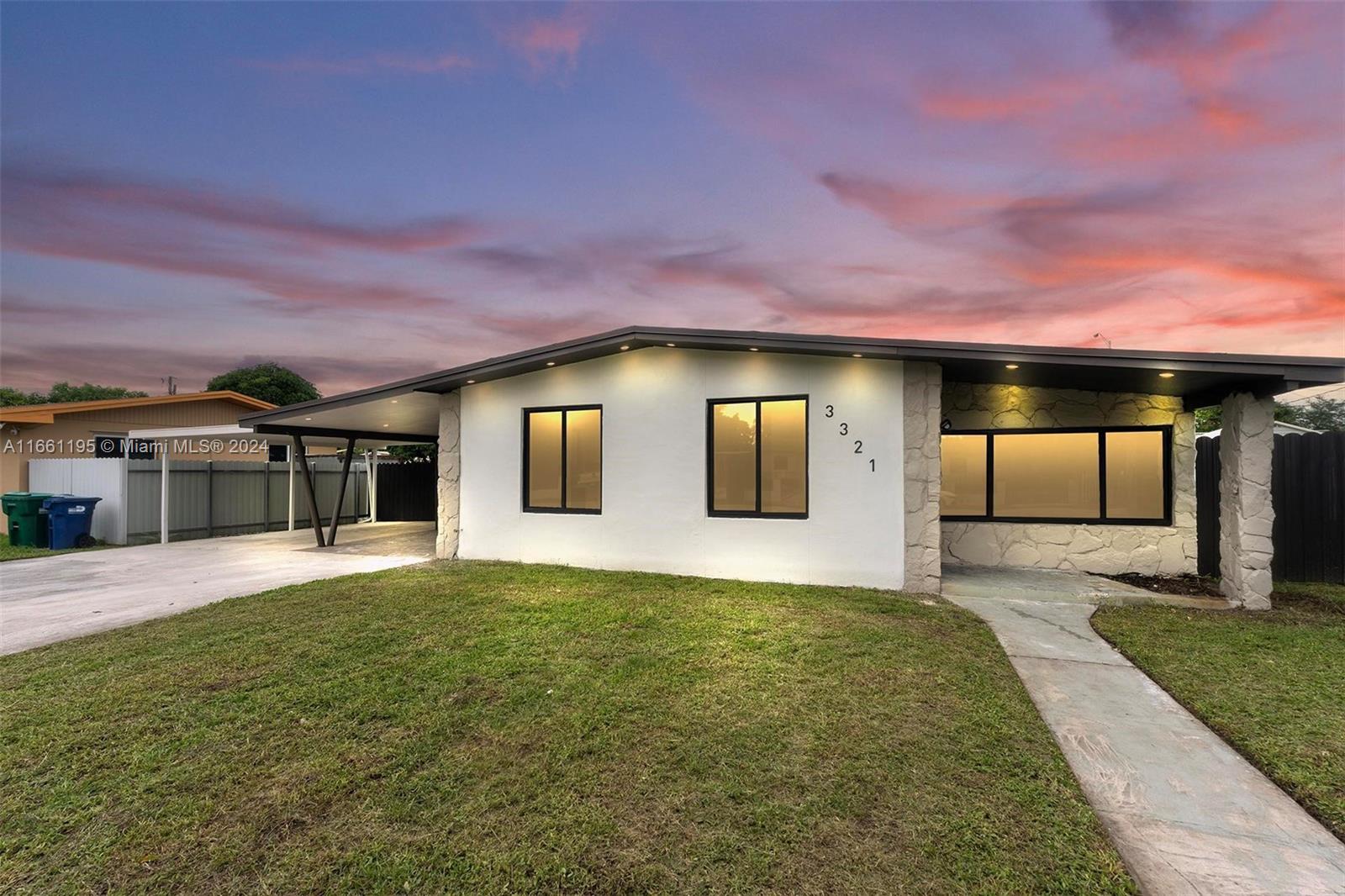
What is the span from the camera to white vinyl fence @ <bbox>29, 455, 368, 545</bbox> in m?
12.0

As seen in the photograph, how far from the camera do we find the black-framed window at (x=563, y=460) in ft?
27.9

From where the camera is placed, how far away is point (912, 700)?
12.3ft

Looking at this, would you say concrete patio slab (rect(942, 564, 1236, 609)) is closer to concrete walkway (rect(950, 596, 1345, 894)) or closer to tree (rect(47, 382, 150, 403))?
concrete walkway (rect(950, 596, 1345, 894))

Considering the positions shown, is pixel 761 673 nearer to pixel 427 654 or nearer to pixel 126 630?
pixel 427 654

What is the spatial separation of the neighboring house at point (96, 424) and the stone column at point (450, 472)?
10.5 metres

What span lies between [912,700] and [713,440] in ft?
15.1

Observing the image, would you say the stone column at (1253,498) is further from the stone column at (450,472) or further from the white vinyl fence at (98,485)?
the white vinyl fence at (98,485)

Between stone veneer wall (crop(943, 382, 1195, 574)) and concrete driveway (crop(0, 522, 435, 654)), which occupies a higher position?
stone veneer wall (crop(943, 382, 1195, 574))

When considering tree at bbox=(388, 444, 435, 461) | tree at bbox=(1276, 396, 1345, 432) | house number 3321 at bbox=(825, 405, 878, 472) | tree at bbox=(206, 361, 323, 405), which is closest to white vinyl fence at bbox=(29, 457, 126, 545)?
tree at bbox=(388, 444, 435, 461)

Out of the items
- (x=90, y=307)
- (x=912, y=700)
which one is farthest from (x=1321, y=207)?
(x=90, y=307)

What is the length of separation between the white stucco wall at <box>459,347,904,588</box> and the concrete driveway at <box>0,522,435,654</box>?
7.19 feet

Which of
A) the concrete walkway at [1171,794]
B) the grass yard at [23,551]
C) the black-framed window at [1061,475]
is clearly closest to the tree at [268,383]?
the grass yard at [23,551]

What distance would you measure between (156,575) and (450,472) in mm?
4389

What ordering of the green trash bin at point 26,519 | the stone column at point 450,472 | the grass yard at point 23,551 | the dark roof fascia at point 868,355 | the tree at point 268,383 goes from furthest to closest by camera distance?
the tree at point 268,383 → the green trash bin at point 26,519 → the grass yard at point 23,551 → the stone column at point 450,472 → the dark roof fascia at point 868,355
